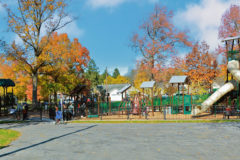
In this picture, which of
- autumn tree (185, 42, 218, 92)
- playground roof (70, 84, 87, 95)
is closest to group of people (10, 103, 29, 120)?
playground roof (70, 84, 87, 95)

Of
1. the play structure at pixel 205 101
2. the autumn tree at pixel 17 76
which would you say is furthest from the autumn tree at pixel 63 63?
the play structure at pixel 205 101

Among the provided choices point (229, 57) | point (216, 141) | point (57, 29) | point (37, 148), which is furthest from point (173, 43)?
point (37, 148)

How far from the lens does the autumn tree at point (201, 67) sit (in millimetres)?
40594

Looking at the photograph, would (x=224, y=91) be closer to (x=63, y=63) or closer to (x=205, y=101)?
(x=205, y=101)

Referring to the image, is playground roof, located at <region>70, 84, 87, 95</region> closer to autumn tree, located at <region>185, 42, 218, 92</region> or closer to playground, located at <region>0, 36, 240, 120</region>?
playground, located at <region>0, 36, 240, 120</region>

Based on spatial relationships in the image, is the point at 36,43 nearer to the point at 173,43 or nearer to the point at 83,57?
the point at 83,57

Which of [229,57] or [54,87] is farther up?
[229,57]

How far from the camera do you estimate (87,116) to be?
1041 inches

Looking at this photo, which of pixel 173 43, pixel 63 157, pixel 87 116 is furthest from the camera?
pixel 173 43

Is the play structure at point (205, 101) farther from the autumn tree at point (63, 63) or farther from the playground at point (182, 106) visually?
the autumn tree at point (63, 63)

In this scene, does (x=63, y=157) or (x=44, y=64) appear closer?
(x=63, y=157)

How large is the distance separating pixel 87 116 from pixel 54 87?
15.5m

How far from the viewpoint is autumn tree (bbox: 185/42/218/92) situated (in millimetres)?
40594

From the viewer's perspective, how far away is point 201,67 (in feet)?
135
